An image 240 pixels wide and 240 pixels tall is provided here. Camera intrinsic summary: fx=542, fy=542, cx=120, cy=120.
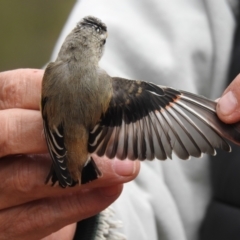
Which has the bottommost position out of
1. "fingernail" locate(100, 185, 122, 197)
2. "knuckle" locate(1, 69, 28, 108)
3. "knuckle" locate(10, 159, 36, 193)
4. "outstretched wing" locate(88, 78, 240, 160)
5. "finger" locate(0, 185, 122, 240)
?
"finger" locate(0, 185, 122, 240)

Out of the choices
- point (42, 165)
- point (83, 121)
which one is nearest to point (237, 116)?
point (83, 121)

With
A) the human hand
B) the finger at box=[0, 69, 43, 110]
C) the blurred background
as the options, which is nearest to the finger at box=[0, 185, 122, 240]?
the human hand

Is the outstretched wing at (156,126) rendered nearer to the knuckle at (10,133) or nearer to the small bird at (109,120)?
the small bird at (109,120)

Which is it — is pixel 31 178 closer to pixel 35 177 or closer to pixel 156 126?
pixel 35 177

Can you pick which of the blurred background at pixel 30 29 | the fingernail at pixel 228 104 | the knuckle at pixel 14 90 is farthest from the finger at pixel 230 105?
the blurred background at pixel 30 29

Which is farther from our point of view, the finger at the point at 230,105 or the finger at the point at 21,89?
the finger at the point at 21,89

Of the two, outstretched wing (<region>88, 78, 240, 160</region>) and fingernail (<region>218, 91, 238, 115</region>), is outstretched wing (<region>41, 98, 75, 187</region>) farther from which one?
fingernail (<region>218, 91, 238, 115</region>)
